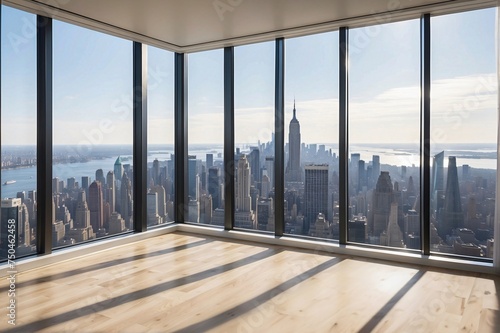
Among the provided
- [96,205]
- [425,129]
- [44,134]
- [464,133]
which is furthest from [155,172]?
[464,133]

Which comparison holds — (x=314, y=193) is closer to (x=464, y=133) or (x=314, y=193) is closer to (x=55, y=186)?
(x=464, y=133)

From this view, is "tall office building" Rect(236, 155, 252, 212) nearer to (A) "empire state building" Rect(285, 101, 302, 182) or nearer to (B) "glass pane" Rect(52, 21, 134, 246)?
(A) "empire state building" Rect(285, 101, 302, 182)

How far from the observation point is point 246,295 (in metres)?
3.20

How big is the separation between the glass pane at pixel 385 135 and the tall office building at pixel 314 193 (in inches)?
11.3

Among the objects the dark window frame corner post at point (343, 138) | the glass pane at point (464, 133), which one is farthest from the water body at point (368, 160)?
the dark window frame corner post at point (343, 138)

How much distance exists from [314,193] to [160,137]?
2.16 m

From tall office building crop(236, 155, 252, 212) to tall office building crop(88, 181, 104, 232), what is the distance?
1630 mm

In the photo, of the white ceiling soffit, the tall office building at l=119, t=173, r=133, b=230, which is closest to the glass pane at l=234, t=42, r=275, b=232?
the white ceiling soffit

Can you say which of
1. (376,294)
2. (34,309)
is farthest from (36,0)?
(376,294)

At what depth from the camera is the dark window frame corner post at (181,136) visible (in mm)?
5645

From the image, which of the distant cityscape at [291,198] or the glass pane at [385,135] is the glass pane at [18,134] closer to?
the distant cityscape at [291,198]

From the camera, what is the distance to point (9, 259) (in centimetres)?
376

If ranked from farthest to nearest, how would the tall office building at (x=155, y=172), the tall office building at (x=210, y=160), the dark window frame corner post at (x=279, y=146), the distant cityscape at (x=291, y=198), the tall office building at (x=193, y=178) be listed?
the tall office building at (x=193, y=178)
the tall office building at (x=210, y=160)
the tall office building at (x=155, y=172)
the dark window frame corner post at (x=279, y=146)
the distant cityscape at (x=291, y=198)

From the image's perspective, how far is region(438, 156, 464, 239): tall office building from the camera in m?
3.93
